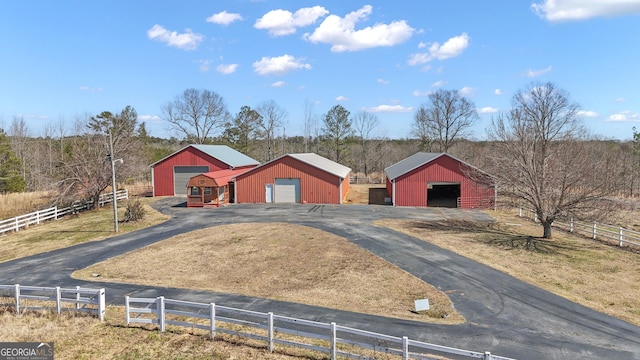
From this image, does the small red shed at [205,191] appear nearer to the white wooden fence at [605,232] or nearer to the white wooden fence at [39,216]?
the white wooden fence at [39,216]

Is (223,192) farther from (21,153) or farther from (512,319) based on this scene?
(21,153)

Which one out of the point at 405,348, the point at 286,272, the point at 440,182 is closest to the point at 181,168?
the point at 440,182

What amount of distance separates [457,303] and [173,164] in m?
39.2

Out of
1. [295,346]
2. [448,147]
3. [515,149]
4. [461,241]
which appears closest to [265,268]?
[295,346]

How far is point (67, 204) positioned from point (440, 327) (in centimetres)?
3453

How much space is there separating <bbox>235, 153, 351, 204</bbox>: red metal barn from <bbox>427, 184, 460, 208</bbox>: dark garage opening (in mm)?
10265

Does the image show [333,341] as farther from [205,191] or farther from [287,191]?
[287,191]

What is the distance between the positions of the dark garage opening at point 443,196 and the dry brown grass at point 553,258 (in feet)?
34.0

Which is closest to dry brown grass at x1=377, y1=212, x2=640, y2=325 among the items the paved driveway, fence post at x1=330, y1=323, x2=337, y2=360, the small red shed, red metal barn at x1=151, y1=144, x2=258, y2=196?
the paved driveway

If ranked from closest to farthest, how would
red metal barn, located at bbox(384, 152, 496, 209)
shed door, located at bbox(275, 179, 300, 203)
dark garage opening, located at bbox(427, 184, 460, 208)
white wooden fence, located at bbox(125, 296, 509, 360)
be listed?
1. white wooden fence, located at bbox(125, 296, 509, 360)
2. red metal barn, located at bbox(384, 152, 496, 209)
3. shed door, located at bbox(275, 179, 300, 203)
4. dark garage opening, located at bbox(427, 184, 460, 208)

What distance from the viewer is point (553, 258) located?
20062 mm

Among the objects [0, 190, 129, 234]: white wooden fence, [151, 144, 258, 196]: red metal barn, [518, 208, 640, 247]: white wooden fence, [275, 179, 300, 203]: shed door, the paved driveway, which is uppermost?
[151, 144, 258, 196]: red metal barn

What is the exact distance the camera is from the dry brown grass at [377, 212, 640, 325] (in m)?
15.0

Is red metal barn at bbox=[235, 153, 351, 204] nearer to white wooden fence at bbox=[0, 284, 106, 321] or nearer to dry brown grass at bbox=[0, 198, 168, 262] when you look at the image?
dry brown grass at bbox=[0, 198, 168, 262]
